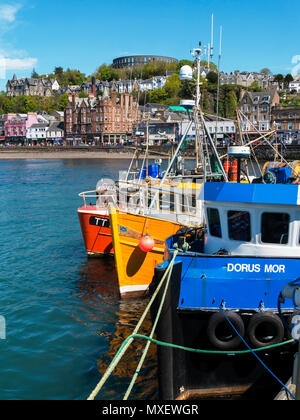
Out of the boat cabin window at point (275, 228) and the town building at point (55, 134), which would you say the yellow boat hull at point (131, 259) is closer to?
the boat cabin window at point (275, 228)

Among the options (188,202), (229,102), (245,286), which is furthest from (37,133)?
(245,286)

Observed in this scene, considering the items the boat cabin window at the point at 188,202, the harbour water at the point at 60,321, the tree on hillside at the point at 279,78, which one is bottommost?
the harbour water at the point at 60,321

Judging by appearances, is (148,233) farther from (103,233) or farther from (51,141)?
(51,141)

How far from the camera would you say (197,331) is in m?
10.4

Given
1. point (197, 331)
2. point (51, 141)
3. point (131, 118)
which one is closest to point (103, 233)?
point (197, 331)

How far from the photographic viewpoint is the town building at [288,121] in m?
109

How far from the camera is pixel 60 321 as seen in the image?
52.0ft

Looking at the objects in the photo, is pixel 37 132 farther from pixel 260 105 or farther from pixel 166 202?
pixel 166 202

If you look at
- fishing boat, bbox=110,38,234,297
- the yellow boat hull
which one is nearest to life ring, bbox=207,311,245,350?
fishing boat, bbox=110,38,234,297

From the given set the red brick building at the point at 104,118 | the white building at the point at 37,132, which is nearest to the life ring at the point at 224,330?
the red brick building at the point at 104,118

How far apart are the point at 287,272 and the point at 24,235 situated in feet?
72.9

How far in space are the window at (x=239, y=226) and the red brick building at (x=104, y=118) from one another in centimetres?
13006

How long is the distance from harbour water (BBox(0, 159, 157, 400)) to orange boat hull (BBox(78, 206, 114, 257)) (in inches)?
31.7

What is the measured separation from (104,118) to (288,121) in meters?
60.7
